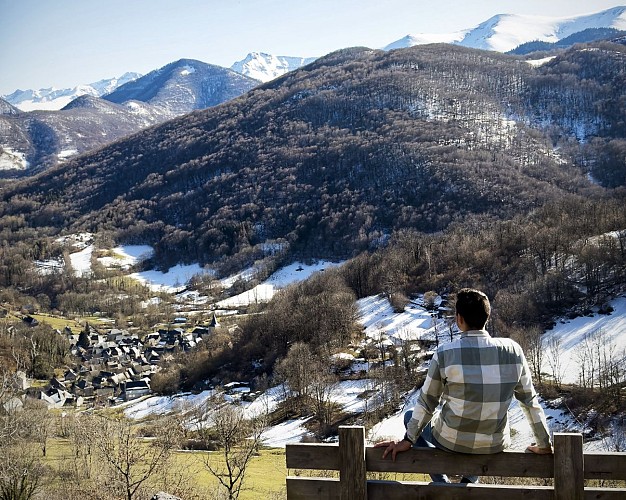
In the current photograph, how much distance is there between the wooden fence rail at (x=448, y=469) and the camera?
204 inches

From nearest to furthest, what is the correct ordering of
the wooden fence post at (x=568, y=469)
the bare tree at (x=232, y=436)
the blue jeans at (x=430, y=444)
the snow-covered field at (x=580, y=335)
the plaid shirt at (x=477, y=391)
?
the wooden fence post at (x=568, y=469) → the plaid shirt at (x=477, y=391) → the blue jeans at (x=430, y=444) → the bare tree at (x=232, y=436) → the snow-covered field at (x=580, y=335)

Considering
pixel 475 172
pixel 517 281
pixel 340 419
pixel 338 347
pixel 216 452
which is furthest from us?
pixel 475 172

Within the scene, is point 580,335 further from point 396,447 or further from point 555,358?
point 396,447

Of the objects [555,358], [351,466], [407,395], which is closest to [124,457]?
[351,466]

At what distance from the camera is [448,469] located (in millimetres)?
5305

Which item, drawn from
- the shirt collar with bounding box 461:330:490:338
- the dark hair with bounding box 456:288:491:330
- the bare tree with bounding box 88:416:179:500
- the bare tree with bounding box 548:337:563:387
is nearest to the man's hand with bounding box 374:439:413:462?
the shirt collar with bounding box 461:330:490:338

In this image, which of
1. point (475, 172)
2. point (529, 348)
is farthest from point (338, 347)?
point (475, 172)

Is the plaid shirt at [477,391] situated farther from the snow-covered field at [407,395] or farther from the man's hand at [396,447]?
the snow-covered field at [407,395]

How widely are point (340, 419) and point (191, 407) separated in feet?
71.5

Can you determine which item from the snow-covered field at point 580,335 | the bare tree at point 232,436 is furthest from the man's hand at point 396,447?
the snow-covered field at point 580,335

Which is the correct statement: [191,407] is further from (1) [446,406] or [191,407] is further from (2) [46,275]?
(2) [46,275]

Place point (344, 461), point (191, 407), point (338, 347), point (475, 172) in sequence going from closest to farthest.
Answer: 1. point (344, 461)
2. point (191, 407)
3. point (338, 347)
4. point (475, 172)

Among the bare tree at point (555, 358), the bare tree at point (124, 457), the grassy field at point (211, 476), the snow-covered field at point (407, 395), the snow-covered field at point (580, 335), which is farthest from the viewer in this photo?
the snow-covered field at point (580, 335)

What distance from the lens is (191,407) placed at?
2761 inches
